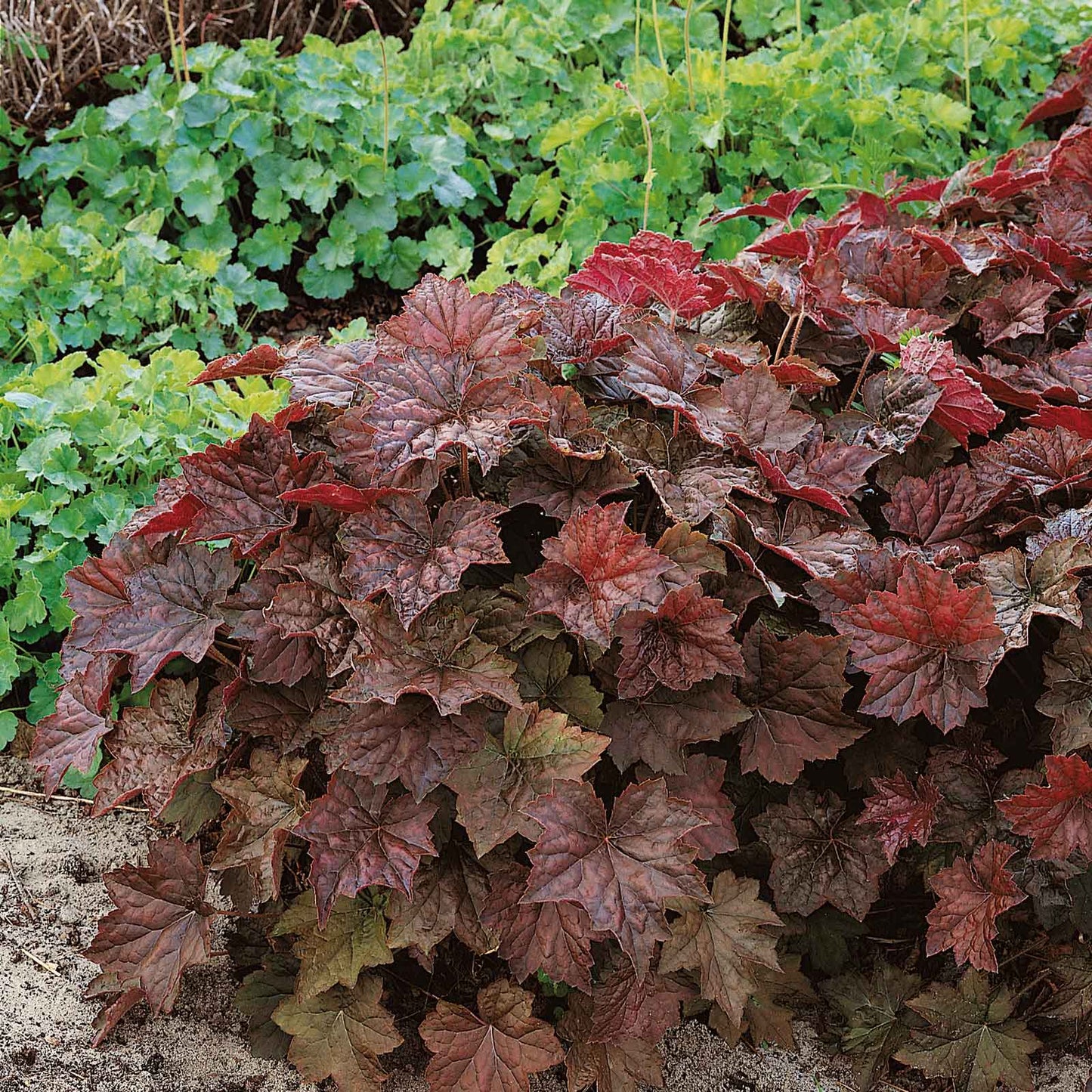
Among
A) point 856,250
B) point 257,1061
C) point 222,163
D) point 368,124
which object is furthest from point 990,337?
point 222,163

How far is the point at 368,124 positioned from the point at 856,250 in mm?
2005

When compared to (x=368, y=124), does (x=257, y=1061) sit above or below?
below

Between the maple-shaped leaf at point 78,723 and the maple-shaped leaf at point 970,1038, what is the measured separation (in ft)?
4.22

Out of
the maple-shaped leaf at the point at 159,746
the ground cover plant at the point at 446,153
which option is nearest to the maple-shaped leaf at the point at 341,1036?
the maple-shaped leaf at the point at 159,746

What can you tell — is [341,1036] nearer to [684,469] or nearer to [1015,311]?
[684,469]

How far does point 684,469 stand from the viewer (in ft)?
5.47

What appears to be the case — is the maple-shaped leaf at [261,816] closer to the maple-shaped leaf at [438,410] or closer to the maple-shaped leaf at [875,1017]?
the maple-shaped leaf at [438,410]

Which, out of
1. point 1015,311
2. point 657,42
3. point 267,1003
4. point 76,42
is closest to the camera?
point 267,1003

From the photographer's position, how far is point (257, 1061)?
1.79 m

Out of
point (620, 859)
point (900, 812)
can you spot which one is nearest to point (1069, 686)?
point (900, 812)

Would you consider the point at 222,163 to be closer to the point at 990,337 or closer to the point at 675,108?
the point at 675,108

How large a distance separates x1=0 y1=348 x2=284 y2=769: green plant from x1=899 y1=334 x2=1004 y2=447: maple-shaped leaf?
1.36 meters

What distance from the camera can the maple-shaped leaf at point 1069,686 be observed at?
1.58 m

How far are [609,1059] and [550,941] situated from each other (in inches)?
12.0
